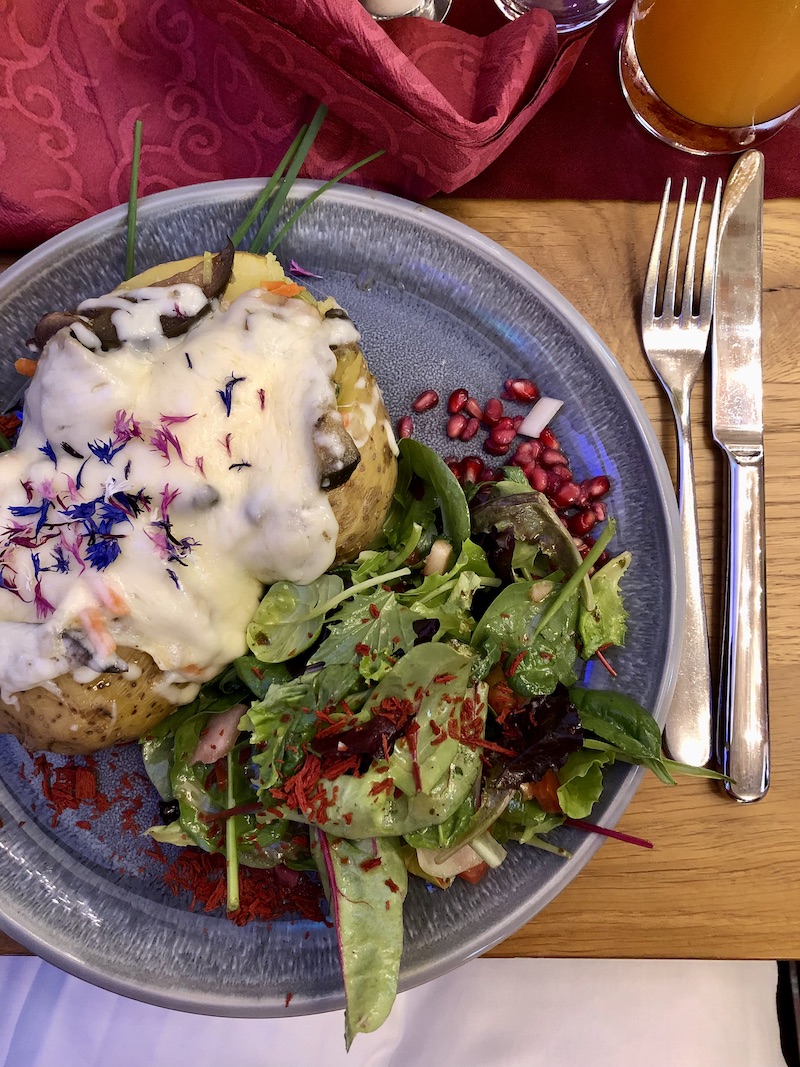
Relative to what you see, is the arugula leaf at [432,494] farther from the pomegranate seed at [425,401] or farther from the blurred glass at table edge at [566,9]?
the blurred glass at table edge at [566,9]

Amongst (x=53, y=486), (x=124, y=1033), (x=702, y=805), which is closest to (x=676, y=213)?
(x=702, y=805)

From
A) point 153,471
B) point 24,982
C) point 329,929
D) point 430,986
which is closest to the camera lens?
point 153,471

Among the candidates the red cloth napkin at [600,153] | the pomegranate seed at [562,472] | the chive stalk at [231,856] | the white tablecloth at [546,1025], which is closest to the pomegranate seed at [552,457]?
the pomegranate seed at [562,472]

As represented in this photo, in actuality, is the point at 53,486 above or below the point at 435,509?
above

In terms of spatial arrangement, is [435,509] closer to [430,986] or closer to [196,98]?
[196,98]

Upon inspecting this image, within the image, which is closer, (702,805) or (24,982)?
(702,805)

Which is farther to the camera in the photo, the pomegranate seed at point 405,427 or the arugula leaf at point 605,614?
the pomegranate seed at point 405,427

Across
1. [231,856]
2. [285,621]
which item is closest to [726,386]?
[285,621]
